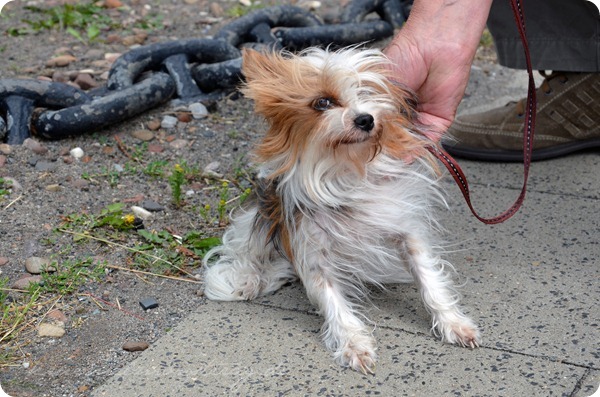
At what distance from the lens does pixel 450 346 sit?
11.1 feet

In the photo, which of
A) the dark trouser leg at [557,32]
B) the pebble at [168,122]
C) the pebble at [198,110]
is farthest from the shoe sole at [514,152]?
the pebble at [168,122]

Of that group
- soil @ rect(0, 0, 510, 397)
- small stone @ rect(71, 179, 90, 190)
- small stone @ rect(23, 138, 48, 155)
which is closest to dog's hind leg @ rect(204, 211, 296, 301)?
soil @ rect(0, 0, 510, 397)

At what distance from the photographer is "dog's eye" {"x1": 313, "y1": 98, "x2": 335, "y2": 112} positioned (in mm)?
3240

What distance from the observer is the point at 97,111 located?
15.2 ft

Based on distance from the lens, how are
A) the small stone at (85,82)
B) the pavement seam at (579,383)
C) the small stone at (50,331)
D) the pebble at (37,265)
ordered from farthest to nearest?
1. the small stone at (85,82)
2. the pebble at (37,265)
3. the small stone at (50,331)
4. the pavement seam at (579,383)

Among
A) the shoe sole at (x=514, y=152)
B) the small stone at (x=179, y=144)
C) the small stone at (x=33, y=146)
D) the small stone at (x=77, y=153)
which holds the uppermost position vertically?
the small stone at (x=33, y=146)

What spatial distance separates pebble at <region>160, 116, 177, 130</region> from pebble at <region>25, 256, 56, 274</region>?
4.58 feet

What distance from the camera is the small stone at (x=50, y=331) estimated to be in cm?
350

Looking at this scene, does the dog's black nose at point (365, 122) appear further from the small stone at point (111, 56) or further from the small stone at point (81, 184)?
the small stone at point (111, 56)

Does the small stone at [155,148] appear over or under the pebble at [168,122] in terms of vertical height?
under

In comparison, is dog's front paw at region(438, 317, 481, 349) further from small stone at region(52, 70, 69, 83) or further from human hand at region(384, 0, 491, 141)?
small stone at region(52, 70, 69, 83)

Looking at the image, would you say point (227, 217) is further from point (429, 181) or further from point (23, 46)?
point (23, 46)

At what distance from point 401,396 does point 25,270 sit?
1.71 m

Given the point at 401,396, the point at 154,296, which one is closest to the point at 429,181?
the point at 401,396
